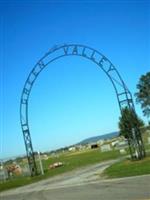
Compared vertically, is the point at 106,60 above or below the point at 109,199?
above

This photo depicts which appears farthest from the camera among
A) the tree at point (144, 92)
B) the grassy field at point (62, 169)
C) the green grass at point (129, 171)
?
the tree at point (144, 92)

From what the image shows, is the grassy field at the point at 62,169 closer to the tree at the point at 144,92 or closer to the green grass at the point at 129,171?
the green grass at the point at 129,171

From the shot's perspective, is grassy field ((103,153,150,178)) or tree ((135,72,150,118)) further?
tree ((135,72,150,118))

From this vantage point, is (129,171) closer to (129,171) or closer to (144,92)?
(129,171)

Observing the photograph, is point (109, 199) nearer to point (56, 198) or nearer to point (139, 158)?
point (56, 198)

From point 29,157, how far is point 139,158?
1046 centimetres

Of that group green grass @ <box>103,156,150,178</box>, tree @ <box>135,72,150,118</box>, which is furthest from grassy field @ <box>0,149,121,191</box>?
tree @ <box>135,72,150,118</box>

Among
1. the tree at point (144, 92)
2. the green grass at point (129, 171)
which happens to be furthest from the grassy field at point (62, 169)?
the tree at point (144, 92)

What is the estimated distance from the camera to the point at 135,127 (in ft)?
106

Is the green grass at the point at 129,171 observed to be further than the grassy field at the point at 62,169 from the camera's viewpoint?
No

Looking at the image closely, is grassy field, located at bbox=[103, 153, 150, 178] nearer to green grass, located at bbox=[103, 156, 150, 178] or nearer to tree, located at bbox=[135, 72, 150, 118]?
green grass, located at bbox=[103, 156, 150, 178]

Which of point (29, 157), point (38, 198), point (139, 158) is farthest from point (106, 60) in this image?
point (38, 198)

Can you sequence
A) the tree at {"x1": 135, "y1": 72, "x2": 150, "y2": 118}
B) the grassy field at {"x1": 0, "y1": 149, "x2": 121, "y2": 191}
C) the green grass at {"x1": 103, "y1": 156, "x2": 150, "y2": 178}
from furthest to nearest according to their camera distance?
1. the tree at {"x1": 135, "y1": 72, "x2": 150, "y2": 118}
2. the grassy field at {"x1": 0, "y1": 149, "x2": 121, "y2": 191}
3. the green grass at {"x1": 103, "y1": 156, "x2": 150, "y2": 178}

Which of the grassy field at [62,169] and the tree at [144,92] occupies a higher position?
the tree at [144,92]
